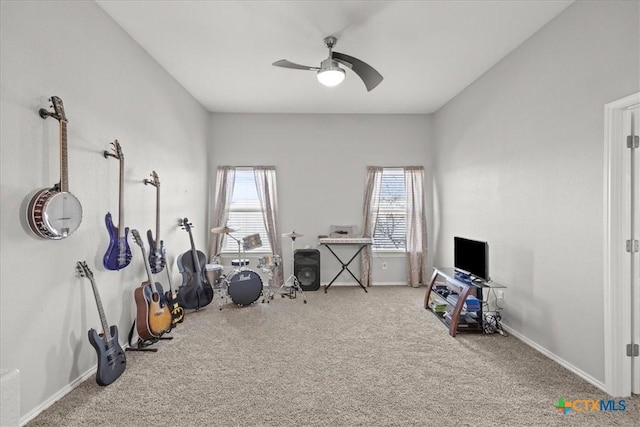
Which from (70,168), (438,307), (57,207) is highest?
(70,168)

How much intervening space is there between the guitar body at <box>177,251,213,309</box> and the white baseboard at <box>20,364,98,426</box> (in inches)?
53.7

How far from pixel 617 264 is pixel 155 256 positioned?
155 inches

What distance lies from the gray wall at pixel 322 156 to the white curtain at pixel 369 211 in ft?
0.35

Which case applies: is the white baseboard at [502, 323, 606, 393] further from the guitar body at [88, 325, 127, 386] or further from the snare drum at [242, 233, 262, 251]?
the guitar body at [88, 325, 127, 386]

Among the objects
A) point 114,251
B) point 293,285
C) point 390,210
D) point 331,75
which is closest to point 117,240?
point 114,251

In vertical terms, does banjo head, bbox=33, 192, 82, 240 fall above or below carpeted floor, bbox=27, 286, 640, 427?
above

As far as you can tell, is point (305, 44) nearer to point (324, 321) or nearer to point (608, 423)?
point (324, 321)

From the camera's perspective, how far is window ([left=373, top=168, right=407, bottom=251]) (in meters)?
5.47

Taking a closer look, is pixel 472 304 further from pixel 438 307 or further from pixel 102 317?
pixel 102 317

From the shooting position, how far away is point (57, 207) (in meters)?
2.05

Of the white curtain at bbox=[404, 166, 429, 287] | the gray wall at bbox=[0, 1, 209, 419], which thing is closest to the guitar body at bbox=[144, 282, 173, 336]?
the gray wall at bbox=[0, 1, 209, 419]

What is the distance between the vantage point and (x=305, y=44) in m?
3.16

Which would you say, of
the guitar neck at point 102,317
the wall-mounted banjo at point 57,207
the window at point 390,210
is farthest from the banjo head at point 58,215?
the window at point 390,210

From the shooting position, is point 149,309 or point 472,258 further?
point 472,258
